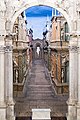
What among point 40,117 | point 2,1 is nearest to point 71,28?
point 2,1

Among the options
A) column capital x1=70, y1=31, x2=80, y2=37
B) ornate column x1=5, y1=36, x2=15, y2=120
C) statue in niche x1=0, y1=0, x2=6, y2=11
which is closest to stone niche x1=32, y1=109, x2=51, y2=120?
ornate column x1=5, y1=36, x2=15, y2=120

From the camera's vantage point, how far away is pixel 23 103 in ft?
96.8

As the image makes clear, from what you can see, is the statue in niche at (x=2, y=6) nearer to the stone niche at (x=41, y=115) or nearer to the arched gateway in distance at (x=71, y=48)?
the arched gateway in distance at (x=71, y=48)

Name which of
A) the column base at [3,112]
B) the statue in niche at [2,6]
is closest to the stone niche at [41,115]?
the column base at [3,112]

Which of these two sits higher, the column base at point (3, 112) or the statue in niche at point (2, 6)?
the statue in niche at point (2, 6)

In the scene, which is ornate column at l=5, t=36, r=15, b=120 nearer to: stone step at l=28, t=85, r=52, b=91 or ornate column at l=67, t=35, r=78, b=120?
ornate column at l=67, t=35, r=78, b=120

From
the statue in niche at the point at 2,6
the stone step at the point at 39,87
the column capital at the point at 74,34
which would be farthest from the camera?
the stone step at the point at 39,87

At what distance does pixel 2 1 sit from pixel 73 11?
15.2 feet

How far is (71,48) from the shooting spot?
2167 centimetres

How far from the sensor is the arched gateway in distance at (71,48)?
2114 centimetres

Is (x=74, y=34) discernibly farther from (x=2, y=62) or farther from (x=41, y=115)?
(x=41, y=115)

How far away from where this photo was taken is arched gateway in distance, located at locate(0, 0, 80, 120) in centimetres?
2114

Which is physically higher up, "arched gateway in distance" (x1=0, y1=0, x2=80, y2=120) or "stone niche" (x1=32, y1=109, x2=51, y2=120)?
"arched gateway in distance" (x1=0, y1=0, x2=80, y2=120)

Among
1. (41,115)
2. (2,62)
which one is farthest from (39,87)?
(41,115)
